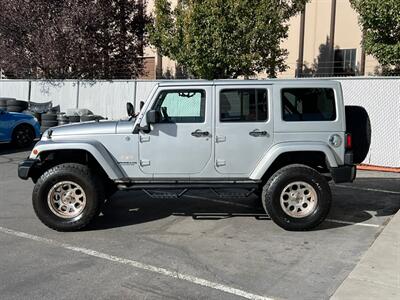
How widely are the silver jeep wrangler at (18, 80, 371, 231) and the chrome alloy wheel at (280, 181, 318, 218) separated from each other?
13 millimetres

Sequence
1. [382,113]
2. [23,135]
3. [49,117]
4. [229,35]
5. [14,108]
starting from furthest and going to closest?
1. [14,108]
2. [49,117]
3. [23,135]
4. [229,35]
5. [382,113]

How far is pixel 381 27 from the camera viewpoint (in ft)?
40.8

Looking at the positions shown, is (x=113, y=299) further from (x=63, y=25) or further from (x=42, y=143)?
(x=63, y=25)

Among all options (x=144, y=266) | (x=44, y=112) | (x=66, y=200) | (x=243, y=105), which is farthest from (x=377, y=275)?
(x=44, y=112)

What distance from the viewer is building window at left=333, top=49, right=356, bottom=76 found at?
19781 mm

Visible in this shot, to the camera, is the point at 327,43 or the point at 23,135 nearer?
the point at 23,135

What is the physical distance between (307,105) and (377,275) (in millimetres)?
2487

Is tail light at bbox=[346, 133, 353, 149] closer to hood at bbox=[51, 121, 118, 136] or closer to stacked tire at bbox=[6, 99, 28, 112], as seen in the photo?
hood at bbox=[51, 121, 118, 136]

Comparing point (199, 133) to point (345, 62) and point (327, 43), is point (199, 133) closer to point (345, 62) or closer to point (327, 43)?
point (345, 62)

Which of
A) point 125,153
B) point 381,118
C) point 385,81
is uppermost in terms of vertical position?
point 385,81

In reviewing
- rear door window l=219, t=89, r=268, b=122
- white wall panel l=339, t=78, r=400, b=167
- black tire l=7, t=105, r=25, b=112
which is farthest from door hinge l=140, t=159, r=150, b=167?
black tire l=7, t=105, r=25, b=112

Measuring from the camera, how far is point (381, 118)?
11.3 meters

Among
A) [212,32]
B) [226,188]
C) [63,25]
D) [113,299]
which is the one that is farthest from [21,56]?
[113,299]

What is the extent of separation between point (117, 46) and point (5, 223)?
1445 cm
